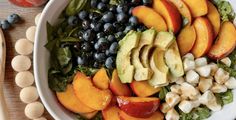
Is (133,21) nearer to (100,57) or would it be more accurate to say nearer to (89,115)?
(100,57)

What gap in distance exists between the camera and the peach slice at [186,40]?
1.11 m

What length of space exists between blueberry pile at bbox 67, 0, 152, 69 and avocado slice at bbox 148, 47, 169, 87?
75mm

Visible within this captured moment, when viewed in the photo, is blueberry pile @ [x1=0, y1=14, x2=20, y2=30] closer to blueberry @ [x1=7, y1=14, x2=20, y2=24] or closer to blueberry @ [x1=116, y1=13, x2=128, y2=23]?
blueberry @ [x1=7, y1=14, x2=20, y2=24]

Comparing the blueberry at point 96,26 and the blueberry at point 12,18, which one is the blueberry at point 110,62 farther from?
the blueberry at point 12,18

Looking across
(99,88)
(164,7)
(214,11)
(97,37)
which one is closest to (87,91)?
(99,88)

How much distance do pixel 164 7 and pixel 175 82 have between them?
19 centimetres

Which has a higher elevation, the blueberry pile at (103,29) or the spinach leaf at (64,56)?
the blueberry pile at (103,29)

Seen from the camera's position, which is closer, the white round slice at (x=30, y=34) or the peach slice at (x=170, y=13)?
the peach slice at (x=170, y=13)

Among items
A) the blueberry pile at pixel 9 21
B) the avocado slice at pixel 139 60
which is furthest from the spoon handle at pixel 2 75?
the avocado slice at pixel 139 60

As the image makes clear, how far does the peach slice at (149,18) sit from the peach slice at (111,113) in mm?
228

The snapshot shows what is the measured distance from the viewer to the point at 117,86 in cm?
109

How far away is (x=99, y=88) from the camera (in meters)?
1.11

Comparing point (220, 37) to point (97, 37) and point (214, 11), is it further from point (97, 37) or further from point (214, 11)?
point (97, 37)

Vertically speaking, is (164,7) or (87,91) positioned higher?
(164,7)
